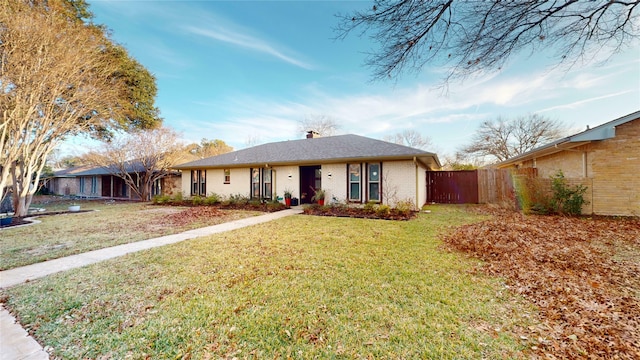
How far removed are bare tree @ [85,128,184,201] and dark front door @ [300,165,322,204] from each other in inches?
401

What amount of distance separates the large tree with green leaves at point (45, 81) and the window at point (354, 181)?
454 inches

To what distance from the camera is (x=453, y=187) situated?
1438 centimetres

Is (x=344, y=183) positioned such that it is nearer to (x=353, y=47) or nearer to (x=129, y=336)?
(x=353, y=47)

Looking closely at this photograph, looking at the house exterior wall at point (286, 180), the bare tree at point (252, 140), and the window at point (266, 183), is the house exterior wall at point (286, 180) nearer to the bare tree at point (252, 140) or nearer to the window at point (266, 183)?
the window at point (266, 183)

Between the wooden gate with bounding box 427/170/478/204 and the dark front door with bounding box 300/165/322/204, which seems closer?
the dark front door with bounding box 300/165/322/204

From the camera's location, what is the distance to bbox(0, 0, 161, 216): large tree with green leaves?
7879mm

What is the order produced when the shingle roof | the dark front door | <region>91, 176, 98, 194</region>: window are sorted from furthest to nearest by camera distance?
<region>91, 176, 98, 194</region>: window < the dark front door < the shingle roof

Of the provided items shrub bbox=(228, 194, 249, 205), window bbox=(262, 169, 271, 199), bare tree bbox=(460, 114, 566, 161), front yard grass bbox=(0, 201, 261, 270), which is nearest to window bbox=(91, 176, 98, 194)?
shrub bbox=(228, 194, 249, 205)

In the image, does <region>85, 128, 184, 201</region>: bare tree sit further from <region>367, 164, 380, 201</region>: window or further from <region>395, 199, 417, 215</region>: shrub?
<region>395, 199, 417, 215</region>: shrub

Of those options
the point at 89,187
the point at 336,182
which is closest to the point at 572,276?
the point at 336,182

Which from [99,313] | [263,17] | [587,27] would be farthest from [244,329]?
[263,17]

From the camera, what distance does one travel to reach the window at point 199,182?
A: 51.3 feet

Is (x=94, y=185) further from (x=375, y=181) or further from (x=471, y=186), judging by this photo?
(x=471, y=186)

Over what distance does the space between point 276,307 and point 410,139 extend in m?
31.6
